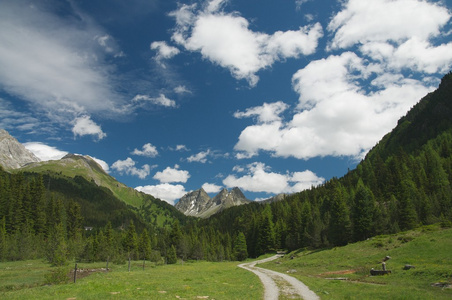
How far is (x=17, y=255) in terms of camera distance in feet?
247

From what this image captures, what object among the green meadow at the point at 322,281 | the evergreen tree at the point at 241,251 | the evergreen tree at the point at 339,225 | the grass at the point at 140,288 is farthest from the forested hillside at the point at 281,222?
the grass at the point at 140,288

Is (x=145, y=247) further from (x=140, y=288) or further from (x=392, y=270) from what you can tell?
(x=392, y=270)

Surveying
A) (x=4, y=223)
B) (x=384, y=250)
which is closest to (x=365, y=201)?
(x=384, y=250)

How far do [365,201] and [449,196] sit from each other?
107 feet

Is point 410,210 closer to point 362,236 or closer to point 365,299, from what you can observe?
point 362,236

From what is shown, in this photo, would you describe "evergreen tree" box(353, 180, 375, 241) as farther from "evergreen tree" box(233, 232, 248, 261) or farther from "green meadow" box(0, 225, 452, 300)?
"evergreen tree" box(233, 232, 248, 261)

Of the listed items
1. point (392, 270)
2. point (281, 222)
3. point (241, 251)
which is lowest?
point (241, 251)

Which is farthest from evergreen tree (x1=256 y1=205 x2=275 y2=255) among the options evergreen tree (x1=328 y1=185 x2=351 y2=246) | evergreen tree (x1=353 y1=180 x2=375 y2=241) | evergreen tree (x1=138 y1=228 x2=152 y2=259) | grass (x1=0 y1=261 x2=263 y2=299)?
grass (x1=0 y1=261 x2=263 y2=299)

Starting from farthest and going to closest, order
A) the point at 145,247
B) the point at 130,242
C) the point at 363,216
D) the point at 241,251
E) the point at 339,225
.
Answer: the point at 241,251
the point at 130,242
the point at 145,247
the point at 339,225
the point at 363,216

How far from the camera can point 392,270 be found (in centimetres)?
3278

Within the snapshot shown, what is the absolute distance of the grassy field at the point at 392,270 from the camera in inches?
814

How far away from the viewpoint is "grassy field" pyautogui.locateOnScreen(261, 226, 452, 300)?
20.7 m

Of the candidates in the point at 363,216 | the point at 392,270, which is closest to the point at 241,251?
the point at 363,216

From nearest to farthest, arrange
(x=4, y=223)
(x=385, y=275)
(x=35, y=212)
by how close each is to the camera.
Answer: (x=385, y=275) < (x=4, y=223) < (x=35, y=212)
